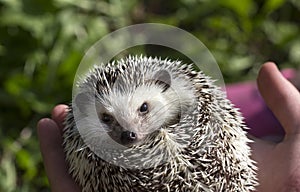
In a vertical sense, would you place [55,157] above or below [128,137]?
above

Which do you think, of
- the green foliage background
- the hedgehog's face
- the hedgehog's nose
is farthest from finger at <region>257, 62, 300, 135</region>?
the green foliage background

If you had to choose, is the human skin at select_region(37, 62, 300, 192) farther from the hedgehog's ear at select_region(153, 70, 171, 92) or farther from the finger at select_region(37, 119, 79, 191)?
the hedgehog's ear at select_region(153, 70, 171, 92)

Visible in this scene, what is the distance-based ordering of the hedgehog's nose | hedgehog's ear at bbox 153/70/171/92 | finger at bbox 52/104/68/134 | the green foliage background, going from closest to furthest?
the hedgehog's nose < hedgehog's ear at bbox 153/70/171/92 < finger at bbox 52/104/68/134 < the green foliage background

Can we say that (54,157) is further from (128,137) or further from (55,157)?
(128,137)

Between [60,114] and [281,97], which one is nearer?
[281,97]

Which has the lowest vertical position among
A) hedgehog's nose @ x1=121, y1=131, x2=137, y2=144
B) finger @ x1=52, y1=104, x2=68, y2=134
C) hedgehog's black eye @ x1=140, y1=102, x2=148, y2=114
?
hedgehog's nose @ x1=121, y1=131, x2=137, y2=144

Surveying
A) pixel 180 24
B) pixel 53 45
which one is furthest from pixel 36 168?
pixel 180 24

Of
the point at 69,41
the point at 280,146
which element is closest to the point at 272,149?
the point at 280,146

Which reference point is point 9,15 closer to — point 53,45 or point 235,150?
point 53,45
